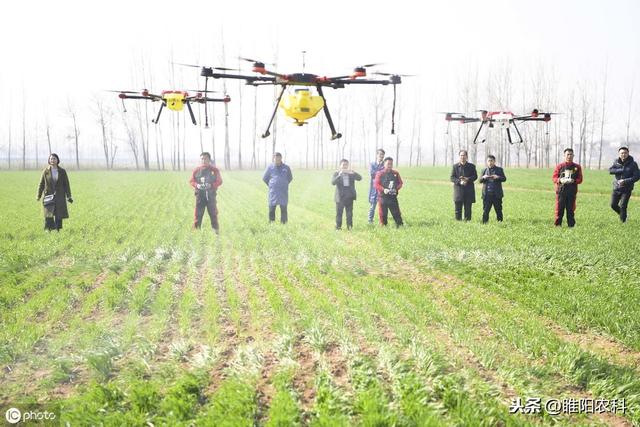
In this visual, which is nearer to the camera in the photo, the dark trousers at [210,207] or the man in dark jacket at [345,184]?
the dark trousers at [210,207]

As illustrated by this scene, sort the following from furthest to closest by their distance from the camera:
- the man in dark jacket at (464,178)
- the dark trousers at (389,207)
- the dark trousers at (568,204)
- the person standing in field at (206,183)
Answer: the man in dark jacket at (464,178) → the dark trousers at (389,207) → the person standing in field at (206,183) → the dark trousers at (568,204)

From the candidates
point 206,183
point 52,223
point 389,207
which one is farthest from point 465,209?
point 52,223

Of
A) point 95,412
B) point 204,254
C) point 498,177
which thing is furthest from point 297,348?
point 498,177

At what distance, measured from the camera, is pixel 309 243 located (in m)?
11.8

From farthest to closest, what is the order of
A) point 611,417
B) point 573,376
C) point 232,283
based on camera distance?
point 232,283 → point 573,376 → point 611,417

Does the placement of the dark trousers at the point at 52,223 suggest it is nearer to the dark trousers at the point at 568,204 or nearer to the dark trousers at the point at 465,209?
the dark trousers at the point at 465,209

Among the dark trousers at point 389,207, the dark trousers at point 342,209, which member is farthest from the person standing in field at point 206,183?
the dark trousers at point 389,207

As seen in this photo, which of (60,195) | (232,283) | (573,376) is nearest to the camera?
(573,376)

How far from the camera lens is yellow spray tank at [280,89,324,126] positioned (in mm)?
9117

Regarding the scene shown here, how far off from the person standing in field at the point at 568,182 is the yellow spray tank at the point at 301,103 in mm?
7621

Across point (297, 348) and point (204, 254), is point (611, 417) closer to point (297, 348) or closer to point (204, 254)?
point (297, 348)

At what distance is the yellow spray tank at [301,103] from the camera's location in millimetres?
9117

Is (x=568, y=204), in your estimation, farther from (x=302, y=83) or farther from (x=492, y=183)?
(x=302, y=83)

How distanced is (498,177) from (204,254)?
28.8 ft
